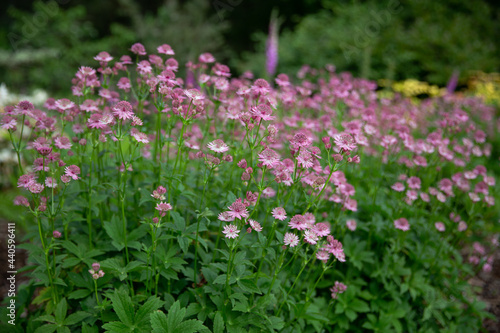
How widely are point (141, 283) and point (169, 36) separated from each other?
751 centimetres

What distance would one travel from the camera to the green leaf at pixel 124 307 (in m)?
1.41

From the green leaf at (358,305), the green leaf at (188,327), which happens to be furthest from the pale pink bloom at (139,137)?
the green leaf at (358,305)

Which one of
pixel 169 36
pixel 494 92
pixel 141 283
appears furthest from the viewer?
pixel 169 36

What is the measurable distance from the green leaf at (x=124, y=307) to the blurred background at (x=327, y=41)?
720cm

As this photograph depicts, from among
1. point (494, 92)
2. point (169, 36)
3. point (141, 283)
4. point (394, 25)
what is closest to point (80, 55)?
point (169, 36)

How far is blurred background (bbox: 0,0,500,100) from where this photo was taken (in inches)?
326

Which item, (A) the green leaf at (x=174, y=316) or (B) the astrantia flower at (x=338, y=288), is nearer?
(A) the green leaf at (x=174, y=316)

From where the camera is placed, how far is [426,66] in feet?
28.7

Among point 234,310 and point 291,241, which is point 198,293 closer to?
point 234,310

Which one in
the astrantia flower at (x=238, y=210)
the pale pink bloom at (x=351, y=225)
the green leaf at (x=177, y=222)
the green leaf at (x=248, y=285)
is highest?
the astrantia flower at (x=238, y=210)

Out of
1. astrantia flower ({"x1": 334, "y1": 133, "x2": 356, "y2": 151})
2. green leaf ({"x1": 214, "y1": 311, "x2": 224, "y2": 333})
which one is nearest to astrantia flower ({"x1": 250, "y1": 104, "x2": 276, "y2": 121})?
astrantia flower ({"x1": 334, "y1": 133, "x2": 356, "y2": 151})

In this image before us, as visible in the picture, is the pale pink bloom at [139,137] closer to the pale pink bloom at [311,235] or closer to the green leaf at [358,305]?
the pale pink bloom at [311,235]

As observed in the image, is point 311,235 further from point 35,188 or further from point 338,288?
point 35,188

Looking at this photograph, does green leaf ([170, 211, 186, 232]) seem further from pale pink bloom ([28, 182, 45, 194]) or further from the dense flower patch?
pale pink bloom ([28, 182, 45, 194])
